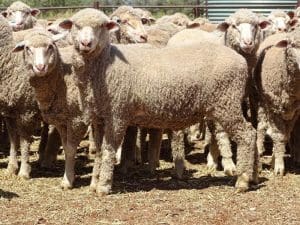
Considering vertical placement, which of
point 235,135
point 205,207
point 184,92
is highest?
point 184,92

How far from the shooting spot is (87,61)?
5.88 m

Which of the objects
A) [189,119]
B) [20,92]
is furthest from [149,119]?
[20,92]

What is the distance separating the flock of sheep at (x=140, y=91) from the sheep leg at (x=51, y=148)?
14 mm

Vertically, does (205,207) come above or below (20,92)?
below

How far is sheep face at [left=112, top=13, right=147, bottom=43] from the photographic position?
824 centimetres

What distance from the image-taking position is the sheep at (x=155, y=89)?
5875mm

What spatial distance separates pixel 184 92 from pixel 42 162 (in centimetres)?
253

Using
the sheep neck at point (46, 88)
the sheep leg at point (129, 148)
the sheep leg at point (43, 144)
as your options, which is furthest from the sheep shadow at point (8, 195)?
the sheep leg at point (129, 148)

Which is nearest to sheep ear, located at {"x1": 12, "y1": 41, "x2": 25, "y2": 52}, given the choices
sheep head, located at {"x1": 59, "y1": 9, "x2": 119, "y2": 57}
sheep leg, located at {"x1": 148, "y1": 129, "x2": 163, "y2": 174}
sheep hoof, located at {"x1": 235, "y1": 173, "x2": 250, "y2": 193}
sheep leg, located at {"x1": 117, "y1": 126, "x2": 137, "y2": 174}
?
sheep head, located at {"x1": 59, "y1": 9, "x2": 119, "y2": 57}

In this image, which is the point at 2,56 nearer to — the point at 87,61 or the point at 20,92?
the point at 20,92

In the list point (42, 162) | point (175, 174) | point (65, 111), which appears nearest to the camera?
point (65, 111)

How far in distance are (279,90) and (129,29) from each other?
2.62m

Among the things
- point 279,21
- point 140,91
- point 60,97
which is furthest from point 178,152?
point 279,21

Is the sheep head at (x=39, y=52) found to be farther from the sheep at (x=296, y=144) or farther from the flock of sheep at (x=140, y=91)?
the sheep at (x=296, y=144)
